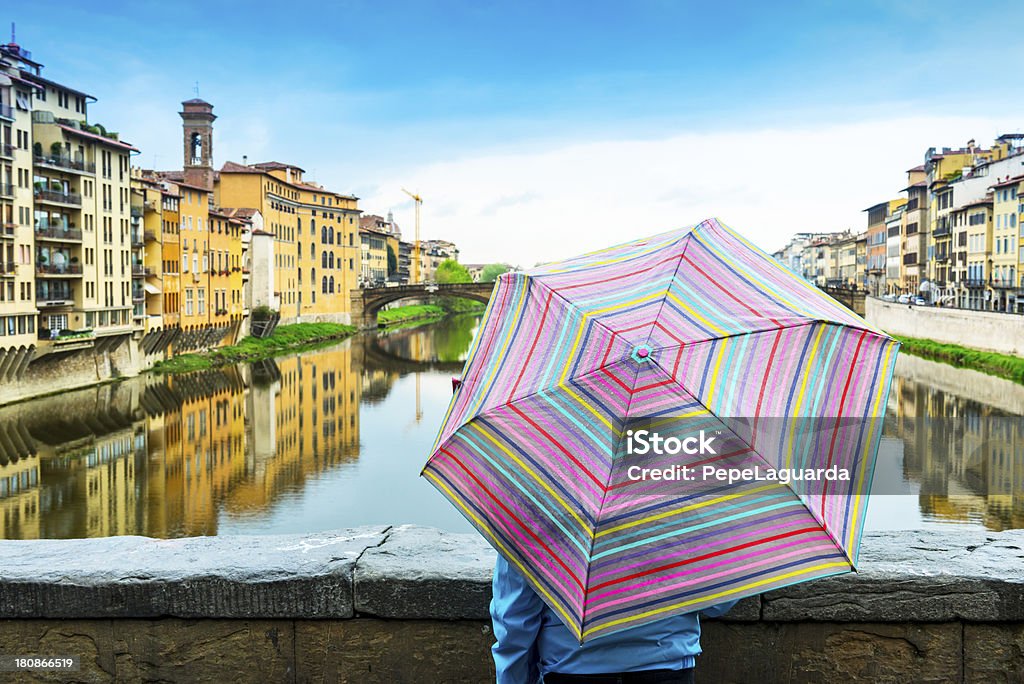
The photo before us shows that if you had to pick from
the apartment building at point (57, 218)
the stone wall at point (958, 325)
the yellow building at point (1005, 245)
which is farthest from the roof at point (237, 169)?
the yellow building at point (1005, 245)

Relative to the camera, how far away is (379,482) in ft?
59.4

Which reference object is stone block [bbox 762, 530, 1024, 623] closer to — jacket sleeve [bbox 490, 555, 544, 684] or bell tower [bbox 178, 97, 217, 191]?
jacket sleeve [bbox 490, 555, 544, 684]

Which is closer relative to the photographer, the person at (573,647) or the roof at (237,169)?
the person at (573,647)

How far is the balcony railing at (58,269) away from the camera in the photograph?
27409mm

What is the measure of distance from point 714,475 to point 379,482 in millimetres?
16989

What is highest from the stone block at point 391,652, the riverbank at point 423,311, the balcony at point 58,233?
the balcony at point 58,233

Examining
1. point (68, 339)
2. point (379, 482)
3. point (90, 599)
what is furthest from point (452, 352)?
point (90, 599)

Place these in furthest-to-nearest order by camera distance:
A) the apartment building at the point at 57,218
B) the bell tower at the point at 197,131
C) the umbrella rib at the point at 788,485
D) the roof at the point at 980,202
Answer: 1. the bell tower at the point at 197,131
2. the roof at the point at 980,202
3. the apartment building at the point at 57,218
4. the umbrella rib at the point at 788,485

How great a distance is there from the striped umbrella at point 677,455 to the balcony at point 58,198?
28613mm

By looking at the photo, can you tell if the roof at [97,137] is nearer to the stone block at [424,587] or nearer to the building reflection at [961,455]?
the building reflection at [961,455]

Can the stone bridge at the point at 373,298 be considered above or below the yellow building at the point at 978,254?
below

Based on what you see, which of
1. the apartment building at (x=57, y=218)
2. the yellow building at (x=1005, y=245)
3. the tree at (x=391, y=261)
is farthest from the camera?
the tree at (x=391, y=261)

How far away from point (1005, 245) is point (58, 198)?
113 ft

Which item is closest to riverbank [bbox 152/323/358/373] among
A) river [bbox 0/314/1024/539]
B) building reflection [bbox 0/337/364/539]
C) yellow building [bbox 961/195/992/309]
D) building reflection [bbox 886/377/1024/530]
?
river [bbox 0/314/1024/539]
